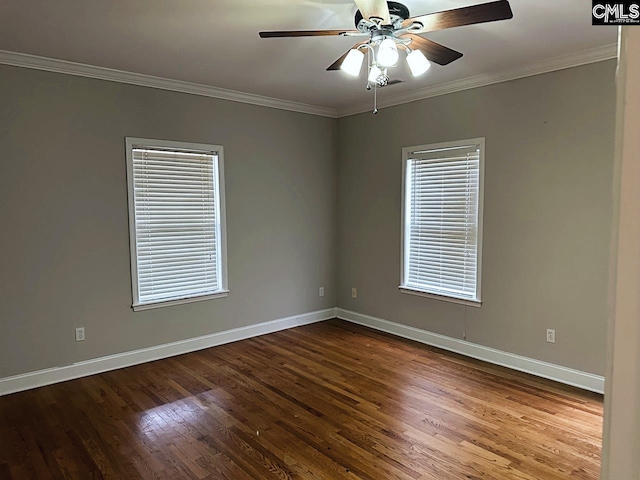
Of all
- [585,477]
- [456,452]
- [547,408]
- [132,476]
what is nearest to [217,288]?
[132,476]

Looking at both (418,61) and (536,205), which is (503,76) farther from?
(418,61)

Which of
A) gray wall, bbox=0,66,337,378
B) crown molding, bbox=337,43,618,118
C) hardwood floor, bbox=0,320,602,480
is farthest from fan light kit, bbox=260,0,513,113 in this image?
hardwood floor, bbox=0,320,602,480

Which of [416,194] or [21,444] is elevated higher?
[416,194]

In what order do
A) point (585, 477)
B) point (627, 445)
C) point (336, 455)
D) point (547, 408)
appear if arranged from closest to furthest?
point (627, 445) < point (585, 477) < point (336, 455) < point (547, 408)

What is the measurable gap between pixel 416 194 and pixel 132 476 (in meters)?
3.49

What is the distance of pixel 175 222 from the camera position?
4176mm

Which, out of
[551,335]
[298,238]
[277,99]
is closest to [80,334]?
[298,238]

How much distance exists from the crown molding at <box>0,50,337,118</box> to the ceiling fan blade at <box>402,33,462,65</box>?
236cm

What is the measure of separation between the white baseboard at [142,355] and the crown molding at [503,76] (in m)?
2.67

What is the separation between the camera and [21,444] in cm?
267

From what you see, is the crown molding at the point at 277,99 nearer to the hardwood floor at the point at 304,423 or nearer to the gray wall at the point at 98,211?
the gray wall at the point at 98,211

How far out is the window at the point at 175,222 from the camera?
12.9 ft

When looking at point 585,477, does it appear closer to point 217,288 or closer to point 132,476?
point 132,476

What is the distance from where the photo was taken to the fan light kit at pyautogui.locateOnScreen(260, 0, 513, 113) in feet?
6.41
